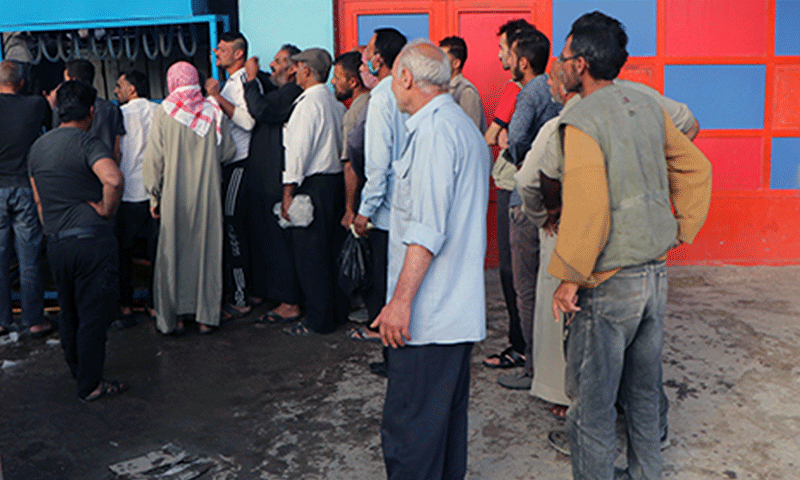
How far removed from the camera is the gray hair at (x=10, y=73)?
482cm

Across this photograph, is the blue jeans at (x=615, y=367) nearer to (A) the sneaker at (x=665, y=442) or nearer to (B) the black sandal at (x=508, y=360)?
(A) the sneaker at (x=665, y=442)

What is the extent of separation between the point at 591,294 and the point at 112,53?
15.7ft

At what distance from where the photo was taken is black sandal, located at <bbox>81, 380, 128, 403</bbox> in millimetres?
3947

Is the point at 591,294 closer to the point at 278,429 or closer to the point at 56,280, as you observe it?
the point at 278,429

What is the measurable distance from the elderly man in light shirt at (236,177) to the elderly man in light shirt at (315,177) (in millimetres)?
459

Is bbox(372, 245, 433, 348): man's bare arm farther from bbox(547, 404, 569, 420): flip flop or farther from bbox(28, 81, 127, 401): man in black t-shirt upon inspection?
bbox(28, 81, 127, 401): man in black t-shirt

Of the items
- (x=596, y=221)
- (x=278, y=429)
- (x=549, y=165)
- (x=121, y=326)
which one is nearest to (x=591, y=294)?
(x=596, y=221)

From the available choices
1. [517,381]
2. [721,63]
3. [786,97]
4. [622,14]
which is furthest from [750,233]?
[517,381]

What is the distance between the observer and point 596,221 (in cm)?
235

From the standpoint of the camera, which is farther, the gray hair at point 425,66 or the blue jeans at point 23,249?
the blue jeans at point 23,249

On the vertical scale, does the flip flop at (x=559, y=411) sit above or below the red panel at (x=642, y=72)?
below

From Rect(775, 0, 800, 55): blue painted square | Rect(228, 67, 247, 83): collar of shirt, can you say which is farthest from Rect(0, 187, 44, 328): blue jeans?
Rect(775, 0, 800, 55): blue painted square

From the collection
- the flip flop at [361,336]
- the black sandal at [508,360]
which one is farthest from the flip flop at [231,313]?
the black sandal at [508,360]

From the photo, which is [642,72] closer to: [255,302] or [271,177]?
[271,177]
